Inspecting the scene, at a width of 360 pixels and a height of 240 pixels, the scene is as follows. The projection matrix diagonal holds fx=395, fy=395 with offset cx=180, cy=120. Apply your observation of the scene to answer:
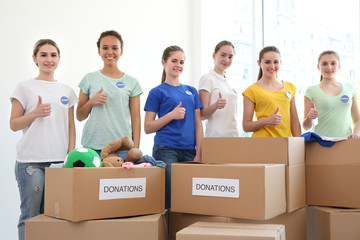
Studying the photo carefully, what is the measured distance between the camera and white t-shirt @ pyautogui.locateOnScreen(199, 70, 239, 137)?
7.47 feet

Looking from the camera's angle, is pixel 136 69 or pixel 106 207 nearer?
pixel 106 207

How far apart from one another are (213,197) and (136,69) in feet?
6.76

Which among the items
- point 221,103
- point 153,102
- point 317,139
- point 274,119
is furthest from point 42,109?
point 317,139

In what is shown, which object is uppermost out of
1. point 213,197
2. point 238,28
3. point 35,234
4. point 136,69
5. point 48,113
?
point 238,28

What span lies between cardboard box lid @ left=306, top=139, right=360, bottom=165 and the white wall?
1814 millimetres

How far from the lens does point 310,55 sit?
337cm

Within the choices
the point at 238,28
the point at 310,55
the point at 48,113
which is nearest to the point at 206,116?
the point at 48,113

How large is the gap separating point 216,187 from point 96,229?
474 mm

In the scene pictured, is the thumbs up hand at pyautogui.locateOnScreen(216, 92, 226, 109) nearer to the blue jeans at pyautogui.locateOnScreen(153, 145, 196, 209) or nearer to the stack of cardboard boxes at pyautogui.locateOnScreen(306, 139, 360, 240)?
the blue jeans at pyautogui.locateOnScreen(153, 145, 196, 209)

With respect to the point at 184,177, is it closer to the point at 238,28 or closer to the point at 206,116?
the point at 206,116

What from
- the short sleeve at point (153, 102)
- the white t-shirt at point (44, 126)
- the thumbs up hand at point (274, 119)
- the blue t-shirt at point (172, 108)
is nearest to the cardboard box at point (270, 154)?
the thumbs up hand at point (274, 119)

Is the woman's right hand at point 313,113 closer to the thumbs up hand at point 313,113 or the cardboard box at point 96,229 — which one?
the thumbs up hand at point 313,113

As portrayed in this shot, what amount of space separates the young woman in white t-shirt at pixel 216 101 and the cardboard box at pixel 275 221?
684 mm

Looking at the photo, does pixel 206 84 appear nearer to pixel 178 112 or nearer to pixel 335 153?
pixel 178 112
